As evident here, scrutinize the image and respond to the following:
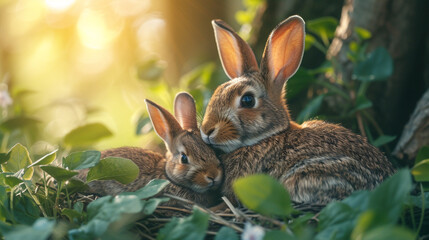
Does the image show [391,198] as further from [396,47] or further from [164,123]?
[396,47]

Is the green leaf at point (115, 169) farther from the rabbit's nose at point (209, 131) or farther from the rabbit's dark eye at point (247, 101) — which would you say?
the rabbit's dark eye at point (247, 101)

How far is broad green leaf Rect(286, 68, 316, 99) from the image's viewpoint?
14.9ft

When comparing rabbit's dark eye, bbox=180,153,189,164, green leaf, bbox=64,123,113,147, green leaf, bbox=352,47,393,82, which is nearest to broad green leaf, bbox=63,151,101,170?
rabbit's dark eye, bbox=180,153,189,164

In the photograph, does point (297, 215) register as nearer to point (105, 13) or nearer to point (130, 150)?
point (130, 150)

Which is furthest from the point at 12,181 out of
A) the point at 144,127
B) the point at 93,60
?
the point at 93,60

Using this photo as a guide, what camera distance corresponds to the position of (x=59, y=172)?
2605 mm

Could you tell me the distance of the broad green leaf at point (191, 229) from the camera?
2214mm

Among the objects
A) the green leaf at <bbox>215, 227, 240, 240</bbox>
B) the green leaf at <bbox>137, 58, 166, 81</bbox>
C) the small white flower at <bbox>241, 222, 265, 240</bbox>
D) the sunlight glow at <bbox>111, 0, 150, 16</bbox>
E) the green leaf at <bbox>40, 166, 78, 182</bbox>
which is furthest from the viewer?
the sunlight glow at <bbox>111, 0, 150, 16</bbox>

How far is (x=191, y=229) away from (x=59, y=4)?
5.92 m

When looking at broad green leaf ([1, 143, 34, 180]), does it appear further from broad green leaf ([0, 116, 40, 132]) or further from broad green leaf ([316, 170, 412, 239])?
broad green leaf ([316, 170, 412, 239])

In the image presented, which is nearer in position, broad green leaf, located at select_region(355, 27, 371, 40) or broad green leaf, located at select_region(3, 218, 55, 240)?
broad green leaf, located at select_region(3, 218, 55, 240)

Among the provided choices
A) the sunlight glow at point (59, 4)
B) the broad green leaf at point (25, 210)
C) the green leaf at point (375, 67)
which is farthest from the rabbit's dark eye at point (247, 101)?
the sunlight glow at point (59, 4)

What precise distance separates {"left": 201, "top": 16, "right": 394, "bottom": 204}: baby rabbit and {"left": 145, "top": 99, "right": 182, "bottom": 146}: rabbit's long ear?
1.58 ft

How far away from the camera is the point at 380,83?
15.7ft
